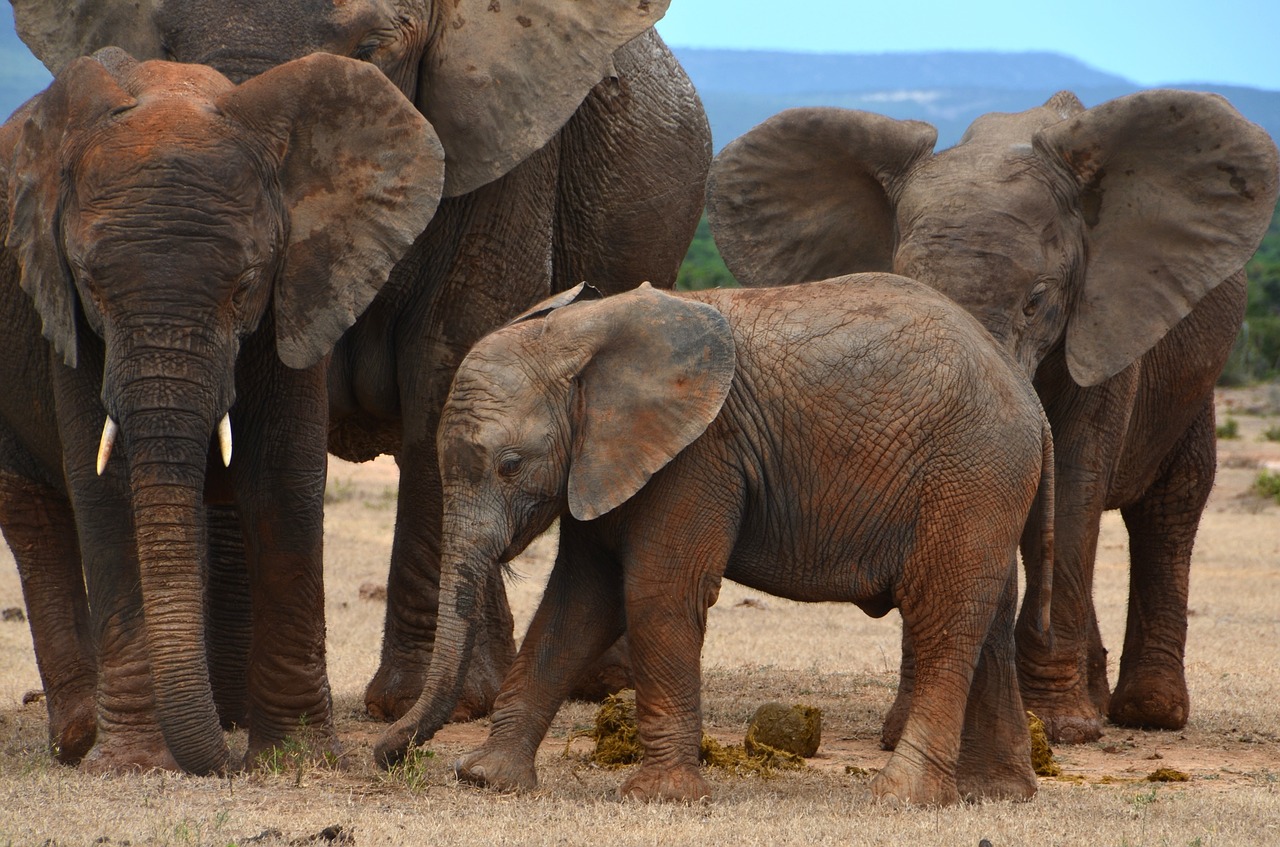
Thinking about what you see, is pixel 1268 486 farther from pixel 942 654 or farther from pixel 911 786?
pixel 911 786

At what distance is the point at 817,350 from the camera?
5.80 m

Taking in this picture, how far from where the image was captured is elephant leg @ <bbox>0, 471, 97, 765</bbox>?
6609 millimetres

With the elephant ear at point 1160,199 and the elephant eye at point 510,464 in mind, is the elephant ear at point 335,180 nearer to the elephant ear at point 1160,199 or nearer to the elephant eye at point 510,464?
the elephant eye at point 510,464

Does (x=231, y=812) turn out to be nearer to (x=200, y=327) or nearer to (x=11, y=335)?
(x=200, y=327)

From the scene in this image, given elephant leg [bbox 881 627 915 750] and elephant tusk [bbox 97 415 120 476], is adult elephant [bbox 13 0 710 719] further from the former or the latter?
elephant leg [bbox 881 627 915 750]

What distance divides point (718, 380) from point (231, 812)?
179 centimetres

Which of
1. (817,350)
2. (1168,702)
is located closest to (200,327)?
(817,350)

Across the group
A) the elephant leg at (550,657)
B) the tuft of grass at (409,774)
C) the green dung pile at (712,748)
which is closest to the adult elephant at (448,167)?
the green dung pile at (712,748)

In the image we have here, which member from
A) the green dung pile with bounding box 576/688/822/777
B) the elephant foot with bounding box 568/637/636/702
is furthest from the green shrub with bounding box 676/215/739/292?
the green dung pile with bounding box 576/688/822/777

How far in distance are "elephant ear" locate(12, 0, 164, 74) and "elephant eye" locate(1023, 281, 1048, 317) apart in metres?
3.11

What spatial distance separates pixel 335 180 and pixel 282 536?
1125 millimetres

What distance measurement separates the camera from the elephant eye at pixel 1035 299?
706 centimetres

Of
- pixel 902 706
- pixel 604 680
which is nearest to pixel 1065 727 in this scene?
pixel 902 706

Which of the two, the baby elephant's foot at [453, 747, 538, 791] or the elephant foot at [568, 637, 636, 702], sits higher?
the baby elephant's foot at [453, 747, 538, 791]
